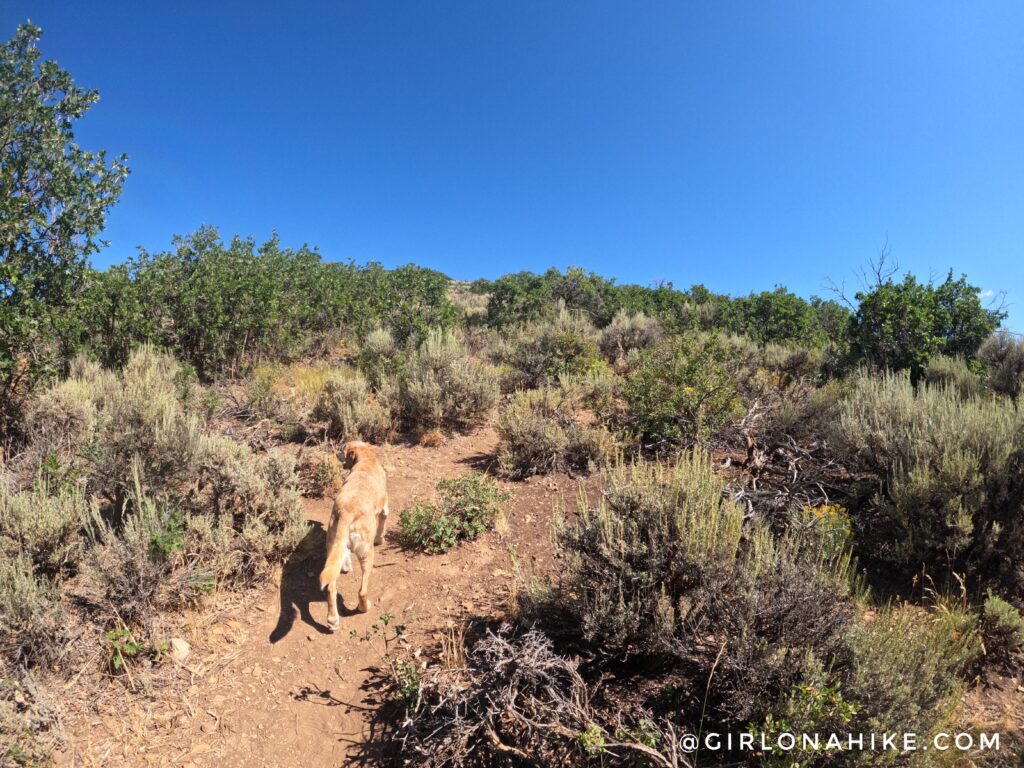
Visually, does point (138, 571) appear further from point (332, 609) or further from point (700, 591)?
point (700, 591)

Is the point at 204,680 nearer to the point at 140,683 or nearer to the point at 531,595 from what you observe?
the point at 140,683

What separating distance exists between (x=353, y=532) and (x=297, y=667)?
1.04m

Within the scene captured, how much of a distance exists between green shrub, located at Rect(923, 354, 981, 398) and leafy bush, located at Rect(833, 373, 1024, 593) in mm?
3142

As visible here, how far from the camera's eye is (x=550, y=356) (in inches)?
415

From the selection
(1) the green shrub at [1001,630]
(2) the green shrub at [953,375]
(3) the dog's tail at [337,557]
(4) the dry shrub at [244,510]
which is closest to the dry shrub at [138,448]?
(4) the dry shrub at [244,510]

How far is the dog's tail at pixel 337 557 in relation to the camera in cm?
334

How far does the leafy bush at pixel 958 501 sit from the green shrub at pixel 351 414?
6453mm

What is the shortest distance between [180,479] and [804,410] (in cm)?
813

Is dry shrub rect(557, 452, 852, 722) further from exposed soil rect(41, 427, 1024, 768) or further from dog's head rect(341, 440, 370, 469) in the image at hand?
dog's head rect(341, 440, 370, 469)

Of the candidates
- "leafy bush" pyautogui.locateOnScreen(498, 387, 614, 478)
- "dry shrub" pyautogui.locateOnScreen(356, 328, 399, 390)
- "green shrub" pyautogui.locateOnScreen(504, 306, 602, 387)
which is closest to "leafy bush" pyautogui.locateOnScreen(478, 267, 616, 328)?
"green shrub" pyautogui.locateOnScreen(504, 306, 602, 387)

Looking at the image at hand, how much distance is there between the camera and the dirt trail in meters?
2.79

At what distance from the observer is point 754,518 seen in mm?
3885

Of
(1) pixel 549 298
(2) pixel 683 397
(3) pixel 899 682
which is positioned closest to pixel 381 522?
(3) pixel 899 682

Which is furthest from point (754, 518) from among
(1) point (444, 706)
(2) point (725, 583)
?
(1) point (444, 706)
